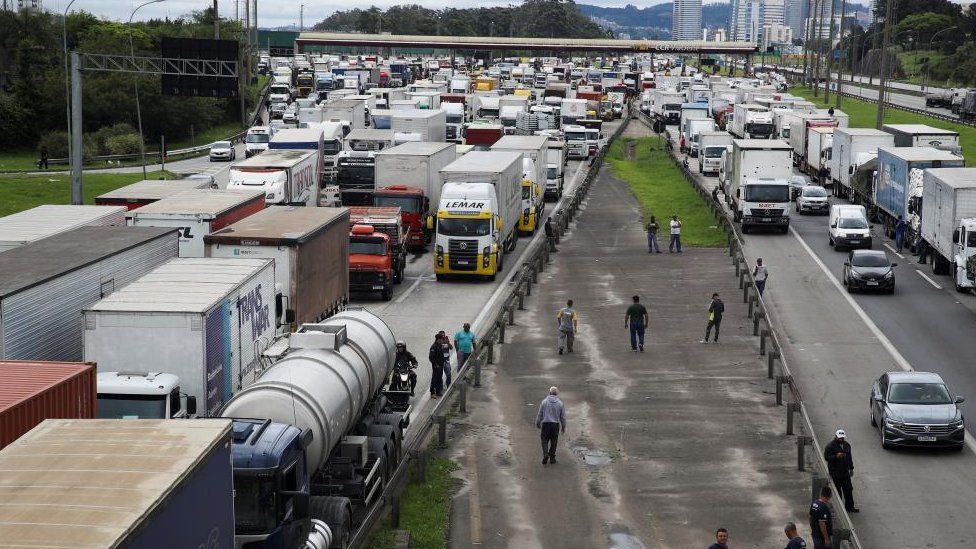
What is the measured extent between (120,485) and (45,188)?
→ 52656mm

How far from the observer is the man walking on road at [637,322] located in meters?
31.1

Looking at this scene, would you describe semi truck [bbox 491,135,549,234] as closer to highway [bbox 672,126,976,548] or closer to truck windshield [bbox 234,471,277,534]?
highway [bbox 672,126,976,548]

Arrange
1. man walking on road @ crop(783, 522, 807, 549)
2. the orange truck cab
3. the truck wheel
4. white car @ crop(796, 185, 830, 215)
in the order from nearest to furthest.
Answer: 1. man walking on road @ crop(783, 522, 807, 549)
2. the truck wheel
3. the orange truck cab
4. white car @ crop(796, 185, 830, 215)

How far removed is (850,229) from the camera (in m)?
47.7

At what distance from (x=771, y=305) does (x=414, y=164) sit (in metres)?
14.4

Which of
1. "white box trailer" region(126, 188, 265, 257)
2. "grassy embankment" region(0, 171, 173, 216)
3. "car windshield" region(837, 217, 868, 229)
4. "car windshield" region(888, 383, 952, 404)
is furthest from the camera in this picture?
"grassy embankment" region(0, 171, 173, 216)

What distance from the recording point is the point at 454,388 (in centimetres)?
→ 2647

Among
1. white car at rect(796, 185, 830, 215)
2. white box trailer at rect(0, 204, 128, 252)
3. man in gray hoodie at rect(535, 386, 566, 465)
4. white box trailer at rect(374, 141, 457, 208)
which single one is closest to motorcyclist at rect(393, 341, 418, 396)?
man in gray hoodie at rect(535, 386, 566, 465)

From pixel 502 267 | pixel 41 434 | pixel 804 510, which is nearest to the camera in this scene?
pixel 41 434

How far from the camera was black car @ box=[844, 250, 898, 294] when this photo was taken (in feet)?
129

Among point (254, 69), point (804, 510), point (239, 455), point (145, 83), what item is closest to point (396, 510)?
point (239, 455)

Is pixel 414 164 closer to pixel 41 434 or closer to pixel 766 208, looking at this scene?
pixel 766 208

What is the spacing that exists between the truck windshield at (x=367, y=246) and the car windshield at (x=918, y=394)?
18.1m

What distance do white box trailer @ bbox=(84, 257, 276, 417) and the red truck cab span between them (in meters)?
23.5
